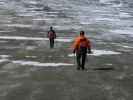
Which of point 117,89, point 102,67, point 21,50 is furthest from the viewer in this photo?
point 21,50

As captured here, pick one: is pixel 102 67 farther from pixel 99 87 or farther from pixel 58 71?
pixel 99 87

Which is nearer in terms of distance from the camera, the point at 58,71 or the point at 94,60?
the point at 58,71

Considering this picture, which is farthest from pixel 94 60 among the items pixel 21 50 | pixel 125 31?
pixel 125 31

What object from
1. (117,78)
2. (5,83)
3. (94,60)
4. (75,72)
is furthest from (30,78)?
(94,60)

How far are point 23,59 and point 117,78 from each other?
6.91m

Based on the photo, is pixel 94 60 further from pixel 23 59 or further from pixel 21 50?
pixel 21 50

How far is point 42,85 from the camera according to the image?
15047 mm

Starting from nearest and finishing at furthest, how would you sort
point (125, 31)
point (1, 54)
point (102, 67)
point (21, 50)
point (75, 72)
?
point (75, 72), point (102, 67), point (1, 54), point (21, 50), point (125, 31)

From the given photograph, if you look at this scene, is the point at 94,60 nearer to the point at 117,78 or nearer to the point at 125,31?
the point at 117,78

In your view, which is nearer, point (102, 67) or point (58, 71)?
point (58, 71)

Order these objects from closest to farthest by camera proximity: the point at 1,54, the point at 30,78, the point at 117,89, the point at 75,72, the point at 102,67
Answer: the point at 117,89
the point at 30,78
the point at 75,72
the point at 102,67
the point at 1,54

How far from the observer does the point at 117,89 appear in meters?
14.7

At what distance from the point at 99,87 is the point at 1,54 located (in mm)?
10005

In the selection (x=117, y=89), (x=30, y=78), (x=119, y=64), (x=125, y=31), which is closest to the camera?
(x=117, y=89)
